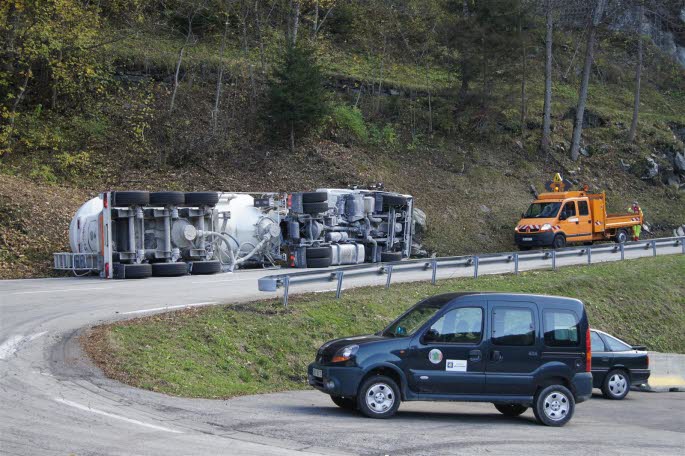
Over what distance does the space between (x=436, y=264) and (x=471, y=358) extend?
35.1ft

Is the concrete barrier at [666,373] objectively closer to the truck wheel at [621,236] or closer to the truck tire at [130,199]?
the truck tire at [130,199]

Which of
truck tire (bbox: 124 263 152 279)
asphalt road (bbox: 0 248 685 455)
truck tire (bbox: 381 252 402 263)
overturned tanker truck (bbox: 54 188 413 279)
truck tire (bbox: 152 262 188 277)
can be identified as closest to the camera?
asphalt road (bbox: 0 248 685 455)

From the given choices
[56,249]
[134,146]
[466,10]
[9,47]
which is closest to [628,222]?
[466,10]

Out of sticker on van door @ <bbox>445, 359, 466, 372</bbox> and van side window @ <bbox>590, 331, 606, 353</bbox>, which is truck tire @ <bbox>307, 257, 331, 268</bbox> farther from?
sticker on van door @ <bbox>445, 359, 466, 372</bbox>

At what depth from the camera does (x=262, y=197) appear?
25125mm

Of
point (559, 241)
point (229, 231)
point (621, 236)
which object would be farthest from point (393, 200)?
point (621, 236)

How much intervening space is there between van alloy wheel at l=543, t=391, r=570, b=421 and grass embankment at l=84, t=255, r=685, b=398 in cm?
452

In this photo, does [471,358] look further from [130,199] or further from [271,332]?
[130,199]

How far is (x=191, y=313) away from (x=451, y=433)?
6.97 meters

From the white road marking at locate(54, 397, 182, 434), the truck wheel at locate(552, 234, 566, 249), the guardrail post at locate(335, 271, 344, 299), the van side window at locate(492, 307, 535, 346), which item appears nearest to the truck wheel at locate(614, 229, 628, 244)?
the truck wheel at locate(552, 234, 566, 249)

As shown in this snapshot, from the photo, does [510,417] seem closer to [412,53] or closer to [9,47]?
[9,47]

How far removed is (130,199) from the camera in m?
21.6

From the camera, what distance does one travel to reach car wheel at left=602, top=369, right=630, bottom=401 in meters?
17.2

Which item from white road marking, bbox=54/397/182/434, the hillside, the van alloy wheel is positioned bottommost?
the van alloy wheel
